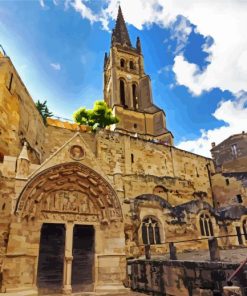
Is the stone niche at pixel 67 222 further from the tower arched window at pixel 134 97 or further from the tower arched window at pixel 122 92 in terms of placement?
the tower arched window at pixel 134 97

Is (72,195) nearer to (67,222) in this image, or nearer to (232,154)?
(67,222)

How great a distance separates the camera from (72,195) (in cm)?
1298

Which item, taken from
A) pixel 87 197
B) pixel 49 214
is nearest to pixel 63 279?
pixel 49 214

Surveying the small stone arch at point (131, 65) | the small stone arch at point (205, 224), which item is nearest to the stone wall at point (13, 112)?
the small stone arch at point (205, 224)

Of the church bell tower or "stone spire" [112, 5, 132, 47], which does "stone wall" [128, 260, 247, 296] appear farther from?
"stone spire" [112, 5, 132, 47]

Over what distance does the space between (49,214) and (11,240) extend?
213 centimetres

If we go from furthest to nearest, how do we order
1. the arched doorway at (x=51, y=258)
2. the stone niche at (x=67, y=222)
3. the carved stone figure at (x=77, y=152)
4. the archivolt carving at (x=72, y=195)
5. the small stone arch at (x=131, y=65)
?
the small stone arch at (x=131, y=65), the carved stone figure at (x=77, y=152), the archivolt carving at (x=72, y=195), the arched doorway at (x=51, y=258), the stone niche at (x=67, y=222)

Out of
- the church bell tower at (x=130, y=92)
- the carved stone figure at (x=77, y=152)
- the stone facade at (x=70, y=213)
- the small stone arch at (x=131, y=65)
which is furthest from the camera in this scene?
the small stone arch at (x=131, y=65)

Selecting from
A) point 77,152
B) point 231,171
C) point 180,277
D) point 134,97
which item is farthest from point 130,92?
point 180,277

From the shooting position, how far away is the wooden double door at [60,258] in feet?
36.8

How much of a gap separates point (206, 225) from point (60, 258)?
36.0 feet

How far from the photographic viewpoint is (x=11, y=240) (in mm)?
10328

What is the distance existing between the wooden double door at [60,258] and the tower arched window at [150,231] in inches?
143

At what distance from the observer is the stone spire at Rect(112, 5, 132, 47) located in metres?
58.0
